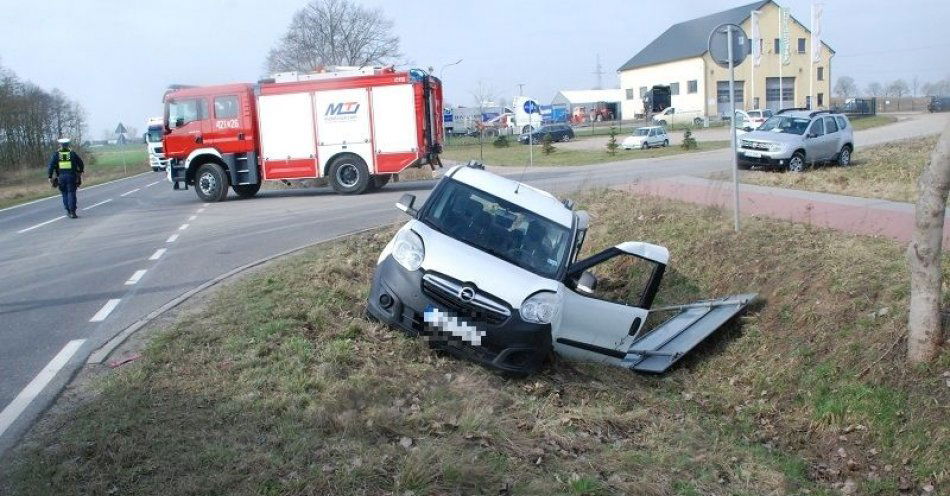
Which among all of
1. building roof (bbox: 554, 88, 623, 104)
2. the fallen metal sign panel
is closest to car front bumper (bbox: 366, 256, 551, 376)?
the fallen metal sign panel

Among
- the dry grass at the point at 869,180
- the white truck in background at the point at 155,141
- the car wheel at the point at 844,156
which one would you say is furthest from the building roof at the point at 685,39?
the dry grass at the point at 869,180

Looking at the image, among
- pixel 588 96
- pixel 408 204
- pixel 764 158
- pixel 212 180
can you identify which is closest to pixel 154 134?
pixel 212 180

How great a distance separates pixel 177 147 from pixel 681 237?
47.5ft

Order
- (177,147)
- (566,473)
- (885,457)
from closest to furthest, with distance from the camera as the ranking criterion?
1. (566,473)
2. (885,457)
3. (177,147)

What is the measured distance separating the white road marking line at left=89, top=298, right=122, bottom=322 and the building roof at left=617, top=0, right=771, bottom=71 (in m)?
69.8

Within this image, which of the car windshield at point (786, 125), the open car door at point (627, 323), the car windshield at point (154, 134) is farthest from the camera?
the car windshield at point (154, 134)

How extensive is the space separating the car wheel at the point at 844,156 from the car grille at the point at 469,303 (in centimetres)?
1978

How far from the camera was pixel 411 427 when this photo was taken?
553 cm

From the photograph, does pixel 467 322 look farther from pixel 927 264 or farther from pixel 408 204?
pixel 927 264

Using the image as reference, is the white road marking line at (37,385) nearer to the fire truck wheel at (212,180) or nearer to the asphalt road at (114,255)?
the asphalt road at (114,255)

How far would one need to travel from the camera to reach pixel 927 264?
633 cm

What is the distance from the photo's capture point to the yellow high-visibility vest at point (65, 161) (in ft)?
63.0

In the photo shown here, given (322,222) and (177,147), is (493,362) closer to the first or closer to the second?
(322,222)

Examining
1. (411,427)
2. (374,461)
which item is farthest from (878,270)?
(374,461)
